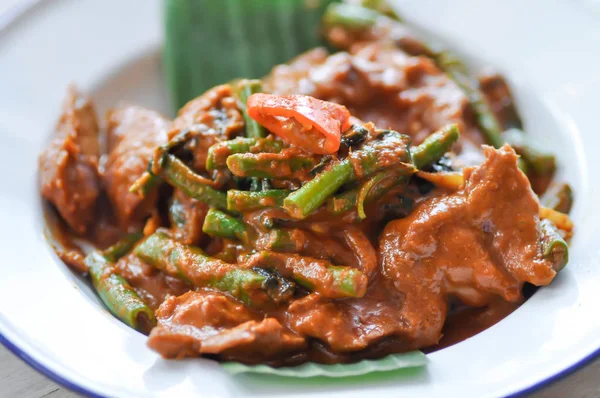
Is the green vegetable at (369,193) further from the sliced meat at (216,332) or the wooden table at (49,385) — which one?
the wooden table at (49,385)

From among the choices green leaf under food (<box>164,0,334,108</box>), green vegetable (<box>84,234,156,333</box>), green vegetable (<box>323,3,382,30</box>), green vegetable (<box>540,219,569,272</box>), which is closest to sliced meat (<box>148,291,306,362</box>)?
green vegetable (<box>84,234,156,333</box>)

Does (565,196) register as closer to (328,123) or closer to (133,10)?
(328,123)

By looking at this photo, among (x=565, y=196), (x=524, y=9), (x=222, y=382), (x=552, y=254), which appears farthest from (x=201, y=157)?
(x=524, y=9)

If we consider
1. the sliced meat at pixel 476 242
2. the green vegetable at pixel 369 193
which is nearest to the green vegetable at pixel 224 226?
the green vegetable at pixel 369 193

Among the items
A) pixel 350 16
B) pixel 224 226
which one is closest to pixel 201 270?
pixel 224 226

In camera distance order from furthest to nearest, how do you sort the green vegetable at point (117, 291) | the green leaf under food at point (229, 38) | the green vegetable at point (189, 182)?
the green leaf under food at point (229, 38) < the green vegetable at point (189, 182) < the green vegetable at point (117, 291)
